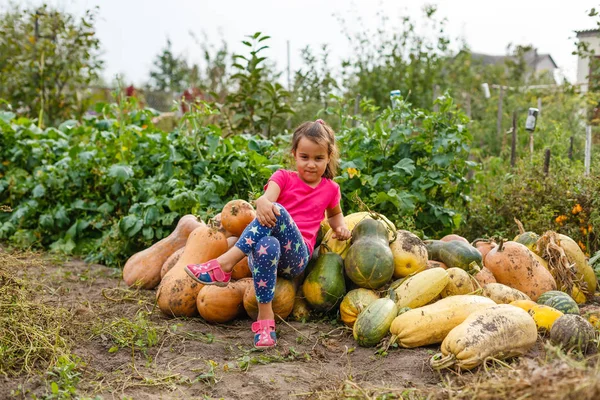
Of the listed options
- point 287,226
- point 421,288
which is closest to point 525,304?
point 421,288

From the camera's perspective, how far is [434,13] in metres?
11.1

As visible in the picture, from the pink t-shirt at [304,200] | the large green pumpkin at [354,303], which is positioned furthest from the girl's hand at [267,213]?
the large green pumpkin at [354,303]

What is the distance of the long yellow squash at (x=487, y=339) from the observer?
2.68 meters

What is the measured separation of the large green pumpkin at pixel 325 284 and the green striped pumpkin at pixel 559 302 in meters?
1.20

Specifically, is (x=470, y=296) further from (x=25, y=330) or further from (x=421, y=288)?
(x=25, y=330)

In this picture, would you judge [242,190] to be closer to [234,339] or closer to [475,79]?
[234,339]

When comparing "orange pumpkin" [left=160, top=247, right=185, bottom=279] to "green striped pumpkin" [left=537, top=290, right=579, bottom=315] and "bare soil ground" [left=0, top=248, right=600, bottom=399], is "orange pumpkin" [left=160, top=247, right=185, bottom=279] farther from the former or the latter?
"green striped pumpkin" [left=537, top=290, right=579, bottom=315]

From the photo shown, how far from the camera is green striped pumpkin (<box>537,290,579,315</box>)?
3.40 meters

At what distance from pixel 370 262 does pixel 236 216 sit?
948mm

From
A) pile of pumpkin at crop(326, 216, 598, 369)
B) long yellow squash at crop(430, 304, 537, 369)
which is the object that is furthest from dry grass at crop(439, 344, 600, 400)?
pile of pumpkin at crop(326, 216, 598, 369)

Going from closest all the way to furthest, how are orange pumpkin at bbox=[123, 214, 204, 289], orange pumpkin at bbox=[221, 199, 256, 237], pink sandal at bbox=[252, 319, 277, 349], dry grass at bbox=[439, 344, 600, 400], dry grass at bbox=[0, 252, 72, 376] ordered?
dry grass at bbox=[439, 344, 600, 400] < dry grass at bbox=[0, 252, 72, 376] < pink sandal at bbox=[252, 319, 277, 349] < orange pumpkin at bbox=[221, 199, 256, 237] < orange pumpkin at bbox=[123, 214, 204, 289]

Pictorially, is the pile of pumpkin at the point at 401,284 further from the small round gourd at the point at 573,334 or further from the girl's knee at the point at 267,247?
the girl's knee at the point at 267,247

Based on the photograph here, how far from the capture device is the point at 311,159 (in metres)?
3.61

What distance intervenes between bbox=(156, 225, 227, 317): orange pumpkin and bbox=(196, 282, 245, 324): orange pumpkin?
0.10 meters
